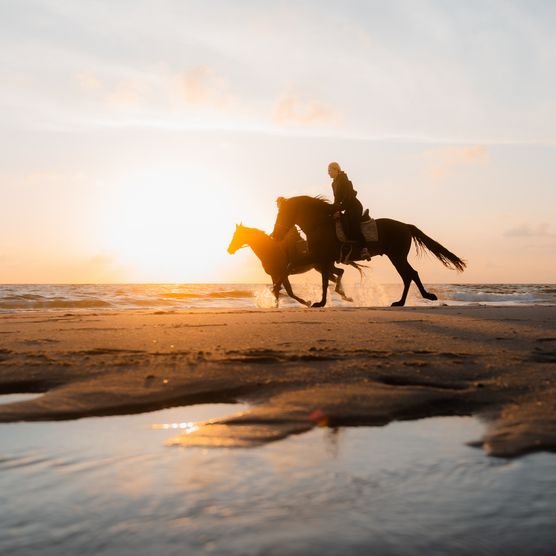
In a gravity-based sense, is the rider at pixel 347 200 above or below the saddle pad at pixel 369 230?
above

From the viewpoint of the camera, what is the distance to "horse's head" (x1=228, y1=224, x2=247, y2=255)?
544 inches

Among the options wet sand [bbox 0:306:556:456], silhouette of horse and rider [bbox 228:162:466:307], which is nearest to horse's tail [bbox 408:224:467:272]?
silhouette of horse and rider [bbox 228:162:466:307]

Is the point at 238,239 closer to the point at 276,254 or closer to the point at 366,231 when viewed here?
the point at 276,254

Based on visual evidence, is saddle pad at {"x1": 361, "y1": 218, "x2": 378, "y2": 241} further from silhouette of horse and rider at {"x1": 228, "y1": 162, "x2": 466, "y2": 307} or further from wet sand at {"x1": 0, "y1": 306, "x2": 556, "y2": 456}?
wet sand at {"x1": 0, "y1": 306, "x2": 556, "y2": 456}

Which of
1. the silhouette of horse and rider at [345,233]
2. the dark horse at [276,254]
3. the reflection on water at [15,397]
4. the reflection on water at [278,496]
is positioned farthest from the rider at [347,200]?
the reflection on water at [278,496]

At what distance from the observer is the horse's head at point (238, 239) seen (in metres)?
13.8

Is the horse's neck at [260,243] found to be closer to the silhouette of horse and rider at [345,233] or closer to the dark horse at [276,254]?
the dark horse at [276,254]

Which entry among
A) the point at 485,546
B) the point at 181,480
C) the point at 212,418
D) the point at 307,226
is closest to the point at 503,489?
the point at 485,546

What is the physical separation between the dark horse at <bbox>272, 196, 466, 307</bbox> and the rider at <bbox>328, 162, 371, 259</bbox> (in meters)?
0.26

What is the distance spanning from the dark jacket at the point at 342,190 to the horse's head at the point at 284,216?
2.79 feet

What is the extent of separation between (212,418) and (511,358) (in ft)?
6.40

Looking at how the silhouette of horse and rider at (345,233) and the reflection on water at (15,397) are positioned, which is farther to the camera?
the silhouette of horse and rider at (345,233)

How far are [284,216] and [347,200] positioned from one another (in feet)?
3.90

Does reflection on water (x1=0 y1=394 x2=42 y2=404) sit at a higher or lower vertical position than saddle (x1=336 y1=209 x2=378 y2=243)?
lower
